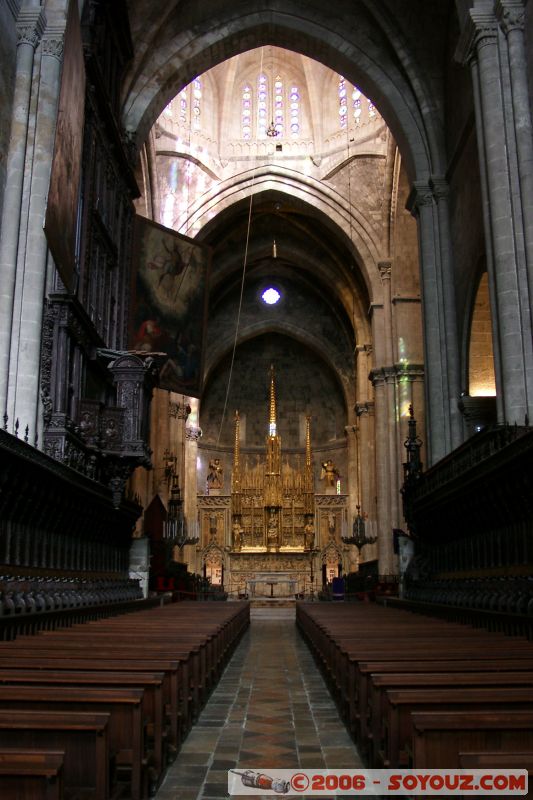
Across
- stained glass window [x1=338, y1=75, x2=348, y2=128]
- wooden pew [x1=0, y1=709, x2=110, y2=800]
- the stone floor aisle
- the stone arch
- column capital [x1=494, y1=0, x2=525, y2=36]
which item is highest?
stained glass window [x1=338, y1=75, x2=348, y2=128]

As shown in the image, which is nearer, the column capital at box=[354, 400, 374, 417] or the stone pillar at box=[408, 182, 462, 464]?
the stone pillar at box=[408, 182, 462, 464]

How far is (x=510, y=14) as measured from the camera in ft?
38.7

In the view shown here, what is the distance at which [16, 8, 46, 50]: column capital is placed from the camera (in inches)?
453

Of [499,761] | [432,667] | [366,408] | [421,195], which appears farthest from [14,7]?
[366,408]

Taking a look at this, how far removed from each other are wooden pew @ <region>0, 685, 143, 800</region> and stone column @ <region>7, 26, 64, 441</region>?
7644 millimetres

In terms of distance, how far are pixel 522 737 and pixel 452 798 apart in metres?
0.41

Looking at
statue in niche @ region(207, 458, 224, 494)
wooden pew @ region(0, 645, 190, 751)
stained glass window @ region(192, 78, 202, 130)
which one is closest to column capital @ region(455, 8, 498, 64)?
wooden pew @ region(0, 645, 190, 751)

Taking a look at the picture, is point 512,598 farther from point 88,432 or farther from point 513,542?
point 88,432

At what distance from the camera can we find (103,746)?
2.79 meters

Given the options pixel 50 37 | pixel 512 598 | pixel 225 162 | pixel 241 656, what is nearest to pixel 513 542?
pixel 512 598

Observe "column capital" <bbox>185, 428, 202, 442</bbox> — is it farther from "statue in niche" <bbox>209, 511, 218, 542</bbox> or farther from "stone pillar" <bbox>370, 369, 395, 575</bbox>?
"stone pillar" <bbox>370, 369, 395, 575</bbox>

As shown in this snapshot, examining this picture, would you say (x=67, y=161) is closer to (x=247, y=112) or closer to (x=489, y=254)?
(x=489, y=254)

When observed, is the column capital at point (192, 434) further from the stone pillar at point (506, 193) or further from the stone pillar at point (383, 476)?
the stone pillar at point (506, 193)

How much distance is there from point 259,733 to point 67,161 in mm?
9238
